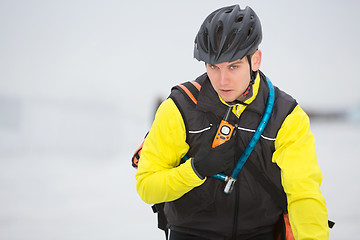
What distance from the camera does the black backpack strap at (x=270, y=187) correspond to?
4.45ft

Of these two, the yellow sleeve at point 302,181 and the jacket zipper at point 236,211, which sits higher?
the yellow sleeve at point 302,181

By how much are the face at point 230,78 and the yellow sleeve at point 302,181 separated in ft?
0.64

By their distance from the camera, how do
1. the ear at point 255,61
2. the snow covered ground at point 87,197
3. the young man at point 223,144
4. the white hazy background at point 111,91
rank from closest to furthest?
the young man at point 223,144
the ear at point 255,61
the snow covered ground at point 87,197
the white hazy background at point 111,91

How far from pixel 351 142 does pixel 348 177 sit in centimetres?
167

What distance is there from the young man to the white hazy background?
1.48 m

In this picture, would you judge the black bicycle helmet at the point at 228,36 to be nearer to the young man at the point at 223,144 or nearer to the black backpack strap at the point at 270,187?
the young man at the point at 223,144

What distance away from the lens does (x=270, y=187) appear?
1.38 metres

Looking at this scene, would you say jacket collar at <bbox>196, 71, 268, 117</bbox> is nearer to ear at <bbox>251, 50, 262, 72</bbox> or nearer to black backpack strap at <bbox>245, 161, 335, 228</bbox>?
ear at <bbox>251, 50, 262, 72</bbox>

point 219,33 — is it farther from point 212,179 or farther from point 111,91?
point 111,91

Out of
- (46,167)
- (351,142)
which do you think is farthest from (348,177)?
(46,167)

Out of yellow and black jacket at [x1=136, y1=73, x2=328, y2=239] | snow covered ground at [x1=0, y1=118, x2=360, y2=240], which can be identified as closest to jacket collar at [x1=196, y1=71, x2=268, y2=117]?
yellow and black jacket at [x1=136, y1=73, x2=328, y2=239]

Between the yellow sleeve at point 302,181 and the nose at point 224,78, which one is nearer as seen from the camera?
the yellow sleeve at point 302,181

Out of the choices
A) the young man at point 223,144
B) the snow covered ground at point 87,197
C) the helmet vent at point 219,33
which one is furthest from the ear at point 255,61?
the snow covered ground at point 87,197

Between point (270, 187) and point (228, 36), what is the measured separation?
0.53 m
